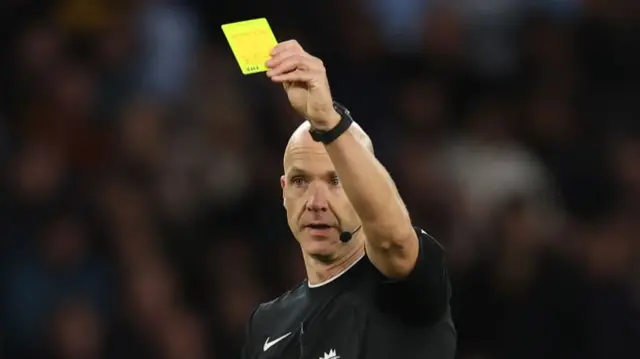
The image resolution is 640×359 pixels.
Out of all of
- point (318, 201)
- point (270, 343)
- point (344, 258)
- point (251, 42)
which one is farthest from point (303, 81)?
point (270, 343)

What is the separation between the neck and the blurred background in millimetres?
1894

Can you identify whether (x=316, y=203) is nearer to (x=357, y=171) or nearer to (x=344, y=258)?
(x=344, y=258)

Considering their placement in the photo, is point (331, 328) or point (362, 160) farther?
point (331, 328)

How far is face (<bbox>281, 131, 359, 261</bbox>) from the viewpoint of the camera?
2744mm

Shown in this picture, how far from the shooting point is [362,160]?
2.39 meters

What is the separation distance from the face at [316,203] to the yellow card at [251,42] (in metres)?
0.40

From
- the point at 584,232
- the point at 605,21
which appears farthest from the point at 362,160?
the point at 605,21

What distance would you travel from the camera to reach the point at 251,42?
8.03ft

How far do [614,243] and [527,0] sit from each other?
127cm

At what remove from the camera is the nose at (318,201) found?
108 inches

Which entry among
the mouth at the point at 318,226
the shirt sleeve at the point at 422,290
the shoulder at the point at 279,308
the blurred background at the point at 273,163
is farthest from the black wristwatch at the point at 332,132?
the blurred background at the point at 273,163

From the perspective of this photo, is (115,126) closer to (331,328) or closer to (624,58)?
(624,58)

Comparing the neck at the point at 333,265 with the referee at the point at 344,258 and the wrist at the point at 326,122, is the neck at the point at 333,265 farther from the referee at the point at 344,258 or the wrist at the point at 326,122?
the wrist at the point at 326,122

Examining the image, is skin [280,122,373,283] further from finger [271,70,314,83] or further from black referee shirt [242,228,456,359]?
finger [271,70,314,83]
